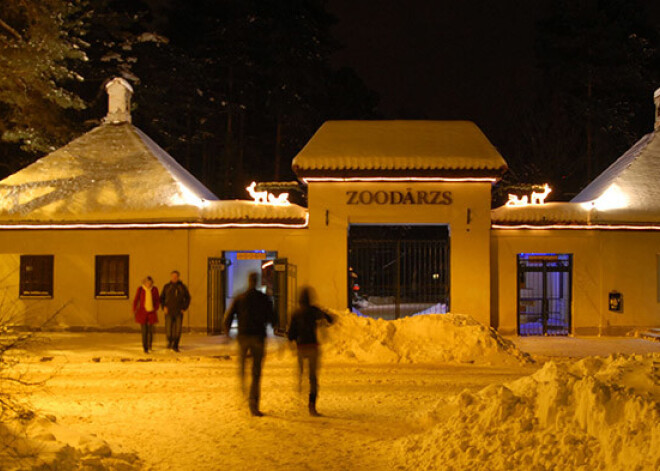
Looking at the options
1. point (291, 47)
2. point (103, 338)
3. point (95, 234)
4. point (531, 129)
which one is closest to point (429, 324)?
point (103, 338)

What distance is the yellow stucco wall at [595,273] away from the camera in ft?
64.7

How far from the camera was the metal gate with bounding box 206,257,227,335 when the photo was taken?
19781 mm

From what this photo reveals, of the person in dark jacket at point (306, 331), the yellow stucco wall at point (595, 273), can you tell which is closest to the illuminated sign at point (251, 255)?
the yellow stucco wall at point (595, 273)

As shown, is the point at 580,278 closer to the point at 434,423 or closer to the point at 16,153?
the point at 434,423

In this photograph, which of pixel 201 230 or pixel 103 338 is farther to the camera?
pixel 201 230

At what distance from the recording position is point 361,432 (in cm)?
877

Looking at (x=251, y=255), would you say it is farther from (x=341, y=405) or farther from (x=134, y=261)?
(x=341, y=405)

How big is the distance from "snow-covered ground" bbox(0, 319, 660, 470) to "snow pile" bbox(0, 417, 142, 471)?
12 centimetres

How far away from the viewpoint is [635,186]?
2084 centimetres

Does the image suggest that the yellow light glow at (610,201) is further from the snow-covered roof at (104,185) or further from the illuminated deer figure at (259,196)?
the snow-covered roof at (104,185)

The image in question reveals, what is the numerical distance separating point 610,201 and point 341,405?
13.6 meters

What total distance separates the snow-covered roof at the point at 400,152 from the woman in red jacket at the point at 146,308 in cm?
576

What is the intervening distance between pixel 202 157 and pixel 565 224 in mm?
29438

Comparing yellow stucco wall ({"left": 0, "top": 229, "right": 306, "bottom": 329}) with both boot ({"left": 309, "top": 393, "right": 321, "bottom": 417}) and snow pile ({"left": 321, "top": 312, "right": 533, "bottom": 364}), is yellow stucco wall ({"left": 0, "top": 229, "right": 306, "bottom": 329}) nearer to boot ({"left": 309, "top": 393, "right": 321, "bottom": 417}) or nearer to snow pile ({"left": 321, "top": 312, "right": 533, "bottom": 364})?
snow pile ({"left": 321, "top": 312, "right": 533, "bottom": 364})
